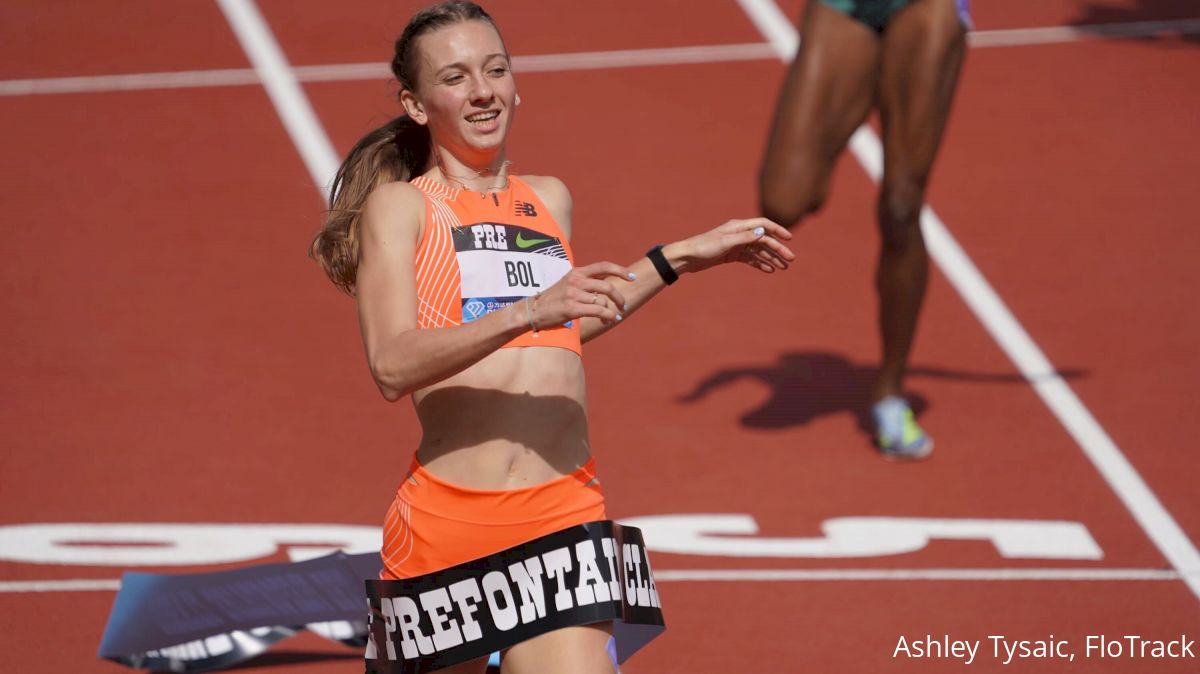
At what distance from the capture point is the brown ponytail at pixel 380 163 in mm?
3502

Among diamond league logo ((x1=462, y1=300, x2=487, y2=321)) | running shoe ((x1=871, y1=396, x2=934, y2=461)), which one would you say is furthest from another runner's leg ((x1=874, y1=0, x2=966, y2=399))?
diamond league logo ((x1=462, y1=300, x2=487, y2=321))

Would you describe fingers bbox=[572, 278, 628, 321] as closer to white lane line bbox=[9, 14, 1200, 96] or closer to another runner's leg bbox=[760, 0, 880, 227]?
another runner's leg bbox=[760, 0, 880, 227]

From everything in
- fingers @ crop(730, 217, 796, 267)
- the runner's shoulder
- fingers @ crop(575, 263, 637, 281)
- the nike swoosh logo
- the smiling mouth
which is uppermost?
the smiling mouth

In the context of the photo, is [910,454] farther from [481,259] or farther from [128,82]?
[128,82]

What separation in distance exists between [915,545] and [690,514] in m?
0.82

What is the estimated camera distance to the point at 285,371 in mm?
7070

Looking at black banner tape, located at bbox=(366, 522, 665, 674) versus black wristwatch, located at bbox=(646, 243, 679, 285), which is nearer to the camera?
black banner tape, located at bbox=(366, 522, 665, 674)

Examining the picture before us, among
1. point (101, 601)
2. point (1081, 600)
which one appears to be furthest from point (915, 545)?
point (101, 601)

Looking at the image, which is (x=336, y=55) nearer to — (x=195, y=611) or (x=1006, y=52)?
(x=1006, y=52)

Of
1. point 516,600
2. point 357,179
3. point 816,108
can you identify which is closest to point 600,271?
point 516,600

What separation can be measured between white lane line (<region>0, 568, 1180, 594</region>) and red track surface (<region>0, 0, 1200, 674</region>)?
0.15ft

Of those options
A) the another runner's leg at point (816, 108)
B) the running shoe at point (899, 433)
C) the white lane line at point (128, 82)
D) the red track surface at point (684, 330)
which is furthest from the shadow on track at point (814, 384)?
the white lane line at point (128, 82)

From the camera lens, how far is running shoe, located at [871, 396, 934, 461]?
20.4 ft

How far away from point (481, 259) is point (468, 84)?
381 millimetres
